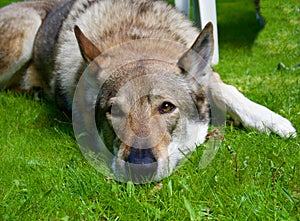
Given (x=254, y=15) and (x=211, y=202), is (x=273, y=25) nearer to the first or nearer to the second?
(x=254, y=15)

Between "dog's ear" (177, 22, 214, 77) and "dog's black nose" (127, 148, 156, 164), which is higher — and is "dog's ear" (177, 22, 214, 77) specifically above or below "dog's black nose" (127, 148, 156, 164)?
above

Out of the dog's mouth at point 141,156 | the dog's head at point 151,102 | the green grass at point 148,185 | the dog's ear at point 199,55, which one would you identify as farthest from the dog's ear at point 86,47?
the dog's mouth at point 141,156

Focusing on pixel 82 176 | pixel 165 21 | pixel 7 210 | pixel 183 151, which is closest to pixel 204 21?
pixel 165 21

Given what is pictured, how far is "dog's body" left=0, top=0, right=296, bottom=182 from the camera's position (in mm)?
2834

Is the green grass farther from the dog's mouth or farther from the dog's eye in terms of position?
the dog's eye

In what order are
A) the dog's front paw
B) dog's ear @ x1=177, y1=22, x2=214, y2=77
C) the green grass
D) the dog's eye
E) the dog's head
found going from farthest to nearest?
1. the dog's front paw
2. dog's ear @ x1=177, y1=22, x2=214, y2=77
3. the dog's eye
4. the dog's head
5. the green grass

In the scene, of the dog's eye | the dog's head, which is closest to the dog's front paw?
the dog's head

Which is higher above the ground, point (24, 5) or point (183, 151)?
point (24, 5)

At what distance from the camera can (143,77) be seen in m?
3.02

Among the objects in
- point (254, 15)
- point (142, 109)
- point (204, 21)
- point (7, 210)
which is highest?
point (142, 109)

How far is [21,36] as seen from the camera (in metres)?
4.93

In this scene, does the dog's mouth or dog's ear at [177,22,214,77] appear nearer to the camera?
the dog's mouth

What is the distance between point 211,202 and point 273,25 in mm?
7010

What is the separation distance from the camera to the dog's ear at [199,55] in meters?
3.13
